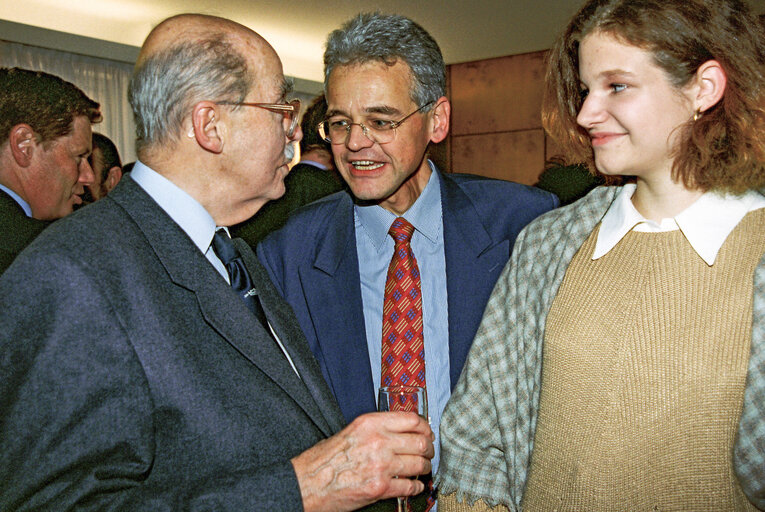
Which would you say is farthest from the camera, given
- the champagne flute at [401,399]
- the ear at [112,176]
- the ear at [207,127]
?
the ear at [112,176]

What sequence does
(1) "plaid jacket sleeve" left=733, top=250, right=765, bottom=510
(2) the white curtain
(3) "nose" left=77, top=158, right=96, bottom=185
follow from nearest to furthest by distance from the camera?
(1) "plaid jacket sleeve" left=733, top=250, right=765, bottom=510 → (3) "nose" left=77, top=158, right=96, bottom=185 → (2) the white curtain

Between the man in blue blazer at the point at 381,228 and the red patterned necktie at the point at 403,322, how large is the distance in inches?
2.0

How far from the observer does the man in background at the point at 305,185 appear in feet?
8.50

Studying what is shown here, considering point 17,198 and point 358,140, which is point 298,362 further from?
point 17,198

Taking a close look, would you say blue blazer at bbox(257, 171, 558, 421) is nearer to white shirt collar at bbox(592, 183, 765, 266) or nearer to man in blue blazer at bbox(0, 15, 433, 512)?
man in blue blazer at bbox(0, 15, 433, 512)

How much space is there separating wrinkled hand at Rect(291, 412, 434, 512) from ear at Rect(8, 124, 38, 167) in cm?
205

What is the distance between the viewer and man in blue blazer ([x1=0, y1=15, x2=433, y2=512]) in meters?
1.07

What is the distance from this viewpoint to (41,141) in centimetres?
276

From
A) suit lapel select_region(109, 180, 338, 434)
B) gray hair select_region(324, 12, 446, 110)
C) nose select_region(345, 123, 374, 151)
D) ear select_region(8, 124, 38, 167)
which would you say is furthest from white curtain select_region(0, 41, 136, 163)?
suit lapel select_region(109, 180, 338, 434)

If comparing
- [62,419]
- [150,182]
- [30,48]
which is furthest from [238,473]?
[30,48]

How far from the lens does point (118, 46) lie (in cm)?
912

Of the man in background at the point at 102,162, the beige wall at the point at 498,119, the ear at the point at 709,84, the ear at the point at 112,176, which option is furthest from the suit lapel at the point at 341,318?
the beige wall at the point at 498,119

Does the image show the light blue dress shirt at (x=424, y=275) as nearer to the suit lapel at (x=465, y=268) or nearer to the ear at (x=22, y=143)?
the suit lapel at (x=465, y=268)

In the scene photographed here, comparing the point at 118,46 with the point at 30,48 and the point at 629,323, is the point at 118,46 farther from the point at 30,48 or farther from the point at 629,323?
the point at 629,323
